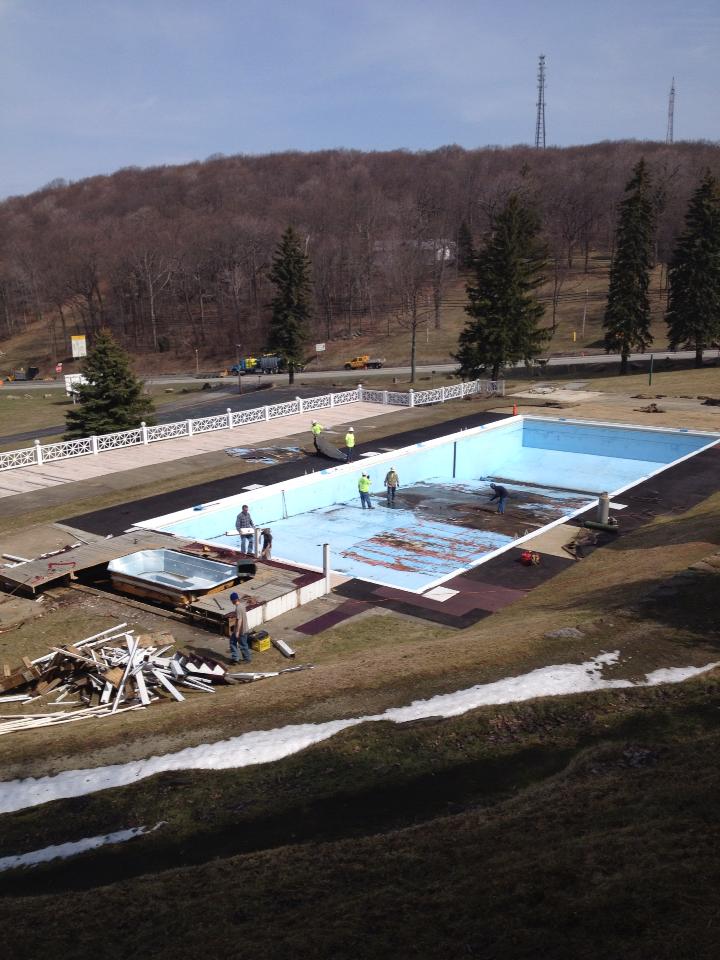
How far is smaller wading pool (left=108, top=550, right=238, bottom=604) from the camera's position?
1869cm

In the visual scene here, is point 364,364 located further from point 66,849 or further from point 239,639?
point 66,849

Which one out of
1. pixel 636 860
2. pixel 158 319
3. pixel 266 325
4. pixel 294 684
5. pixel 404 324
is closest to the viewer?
pixel 636 860

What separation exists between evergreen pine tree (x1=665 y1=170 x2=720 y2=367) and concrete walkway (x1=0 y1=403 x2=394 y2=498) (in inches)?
1186

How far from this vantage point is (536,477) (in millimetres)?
35688

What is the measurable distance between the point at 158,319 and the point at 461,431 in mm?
88752

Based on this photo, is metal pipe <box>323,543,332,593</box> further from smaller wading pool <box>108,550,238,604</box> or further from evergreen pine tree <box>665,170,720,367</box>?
evergreen pine tree <box>665,170,720,367</box>

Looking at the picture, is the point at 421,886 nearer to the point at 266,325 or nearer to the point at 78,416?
the point at 78,416

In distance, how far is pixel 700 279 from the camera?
2466 inches

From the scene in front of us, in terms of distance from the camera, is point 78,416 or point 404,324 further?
point 404,324

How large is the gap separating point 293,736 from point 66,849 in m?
3.33

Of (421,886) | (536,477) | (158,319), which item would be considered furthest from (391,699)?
(158,319)

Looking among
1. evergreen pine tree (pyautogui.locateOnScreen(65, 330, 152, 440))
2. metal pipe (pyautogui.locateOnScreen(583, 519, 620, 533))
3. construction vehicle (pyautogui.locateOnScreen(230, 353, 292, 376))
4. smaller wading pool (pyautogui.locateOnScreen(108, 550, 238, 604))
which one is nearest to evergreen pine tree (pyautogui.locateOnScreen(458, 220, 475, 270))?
construction vehicle (pyautogui.locateOnScreen(230, 353, 292, 376))

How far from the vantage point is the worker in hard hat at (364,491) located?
28.5 m

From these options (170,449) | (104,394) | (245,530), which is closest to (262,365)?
(104,394)
